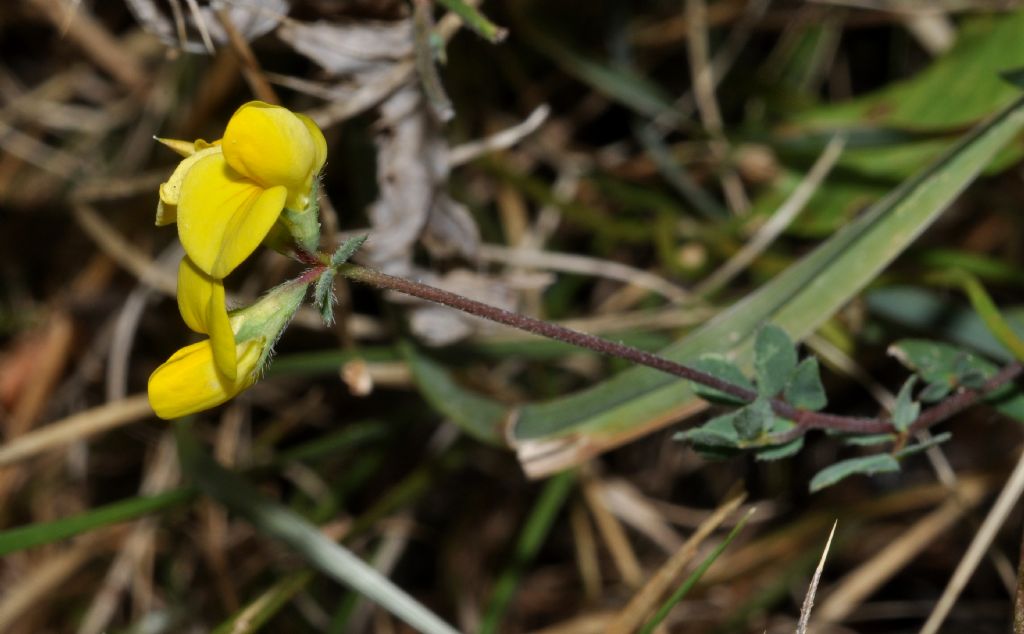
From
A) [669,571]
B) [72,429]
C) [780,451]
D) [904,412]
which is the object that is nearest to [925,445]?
[904,412]

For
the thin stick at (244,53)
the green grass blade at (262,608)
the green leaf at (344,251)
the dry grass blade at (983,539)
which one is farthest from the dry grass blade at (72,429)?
the dry grass blade at (983,539)

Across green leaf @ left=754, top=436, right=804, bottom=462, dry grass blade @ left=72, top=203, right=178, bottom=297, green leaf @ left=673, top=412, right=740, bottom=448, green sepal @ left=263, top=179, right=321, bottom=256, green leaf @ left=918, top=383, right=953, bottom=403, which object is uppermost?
green sepal @ left=263, top=179, right=321, bottom=256

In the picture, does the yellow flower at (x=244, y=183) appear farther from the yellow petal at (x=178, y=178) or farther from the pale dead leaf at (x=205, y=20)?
the pale dead leaf at (x=205, y=20)

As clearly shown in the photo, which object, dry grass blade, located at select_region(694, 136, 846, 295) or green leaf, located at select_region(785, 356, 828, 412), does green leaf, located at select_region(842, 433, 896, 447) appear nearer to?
green leaf, located at select_region(785, 356, 828, 412)

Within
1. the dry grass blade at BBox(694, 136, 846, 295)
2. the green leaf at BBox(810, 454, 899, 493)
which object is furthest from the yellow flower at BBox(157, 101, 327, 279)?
the dry grass blade at BBox(694, 136, 846, 295)

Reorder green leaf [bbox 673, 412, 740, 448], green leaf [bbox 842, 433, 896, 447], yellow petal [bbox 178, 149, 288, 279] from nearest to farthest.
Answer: yellow petal [bbox 178, 149, 288, 279], green leaf [bbox 673, 412, 740, 448], green leaf [bbox 842, 433, 896, 447]
